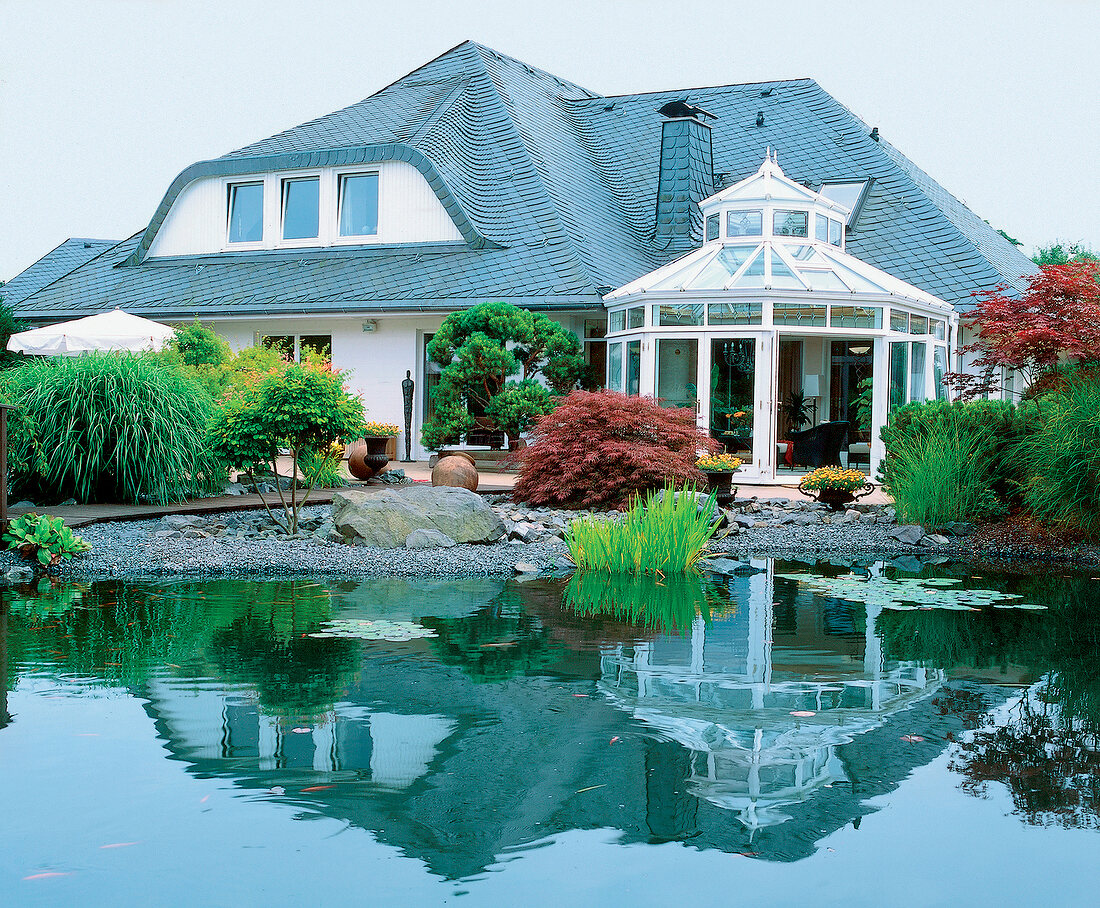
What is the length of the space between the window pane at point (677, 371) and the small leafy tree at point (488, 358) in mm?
1201

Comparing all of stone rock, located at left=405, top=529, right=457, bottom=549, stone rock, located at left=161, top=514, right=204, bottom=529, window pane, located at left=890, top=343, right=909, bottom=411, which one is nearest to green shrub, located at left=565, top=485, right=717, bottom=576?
stone rock, located at left=405, top=529, right=457, bottom=549

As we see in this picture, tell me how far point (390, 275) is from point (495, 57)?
7.50 meters

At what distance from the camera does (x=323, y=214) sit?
818 inches

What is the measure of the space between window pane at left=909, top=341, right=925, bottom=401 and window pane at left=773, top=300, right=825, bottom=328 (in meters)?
1.86

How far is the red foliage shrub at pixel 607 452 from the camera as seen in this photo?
11.9 meters

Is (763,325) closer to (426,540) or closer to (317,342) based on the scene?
(426,540)

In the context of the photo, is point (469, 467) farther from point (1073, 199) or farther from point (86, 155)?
point (1073, 199)

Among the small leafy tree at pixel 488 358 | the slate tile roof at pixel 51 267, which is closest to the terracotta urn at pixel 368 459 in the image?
the small leafy tree at pixel 488 358

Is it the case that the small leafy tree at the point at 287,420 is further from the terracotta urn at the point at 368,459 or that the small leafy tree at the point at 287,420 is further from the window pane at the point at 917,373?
the window pane at the point at 917,373

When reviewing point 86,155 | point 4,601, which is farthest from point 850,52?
point 4,601

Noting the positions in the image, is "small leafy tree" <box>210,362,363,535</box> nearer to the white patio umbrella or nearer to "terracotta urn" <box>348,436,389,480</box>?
"terracotta urn" <box>348,436,389,480</box>

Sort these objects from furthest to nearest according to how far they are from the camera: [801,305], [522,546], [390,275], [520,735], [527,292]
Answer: [390,275] → [527,292] → [801,305] → [522,546] → [520,735]

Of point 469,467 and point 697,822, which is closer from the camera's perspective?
point 697,822

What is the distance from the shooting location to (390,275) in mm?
19266
